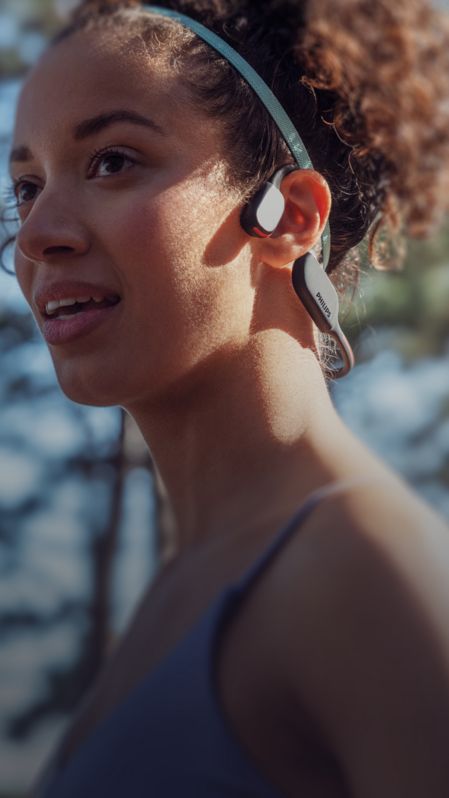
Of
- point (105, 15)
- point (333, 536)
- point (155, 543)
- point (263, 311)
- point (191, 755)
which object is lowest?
point (155, 543)

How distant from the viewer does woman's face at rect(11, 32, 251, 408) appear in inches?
57.2

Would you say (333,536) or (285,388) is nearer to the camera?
(333,536)

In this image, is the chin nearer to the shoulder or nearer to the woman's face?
the woman's face

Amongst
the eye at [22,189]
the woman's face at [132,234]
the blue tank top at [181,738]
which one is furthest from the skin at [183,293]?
the blue tank top at [181,738]

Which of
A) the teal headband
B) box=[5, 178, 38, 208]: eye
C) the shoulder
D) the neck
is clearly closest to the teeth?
the neck

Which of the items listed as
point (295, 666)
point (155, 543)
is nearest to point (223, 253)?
point (295, 666)

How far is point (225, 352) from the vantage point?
150 centimetres

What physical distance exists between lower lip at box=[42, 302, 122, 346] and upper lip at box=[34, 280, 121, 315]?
26mm

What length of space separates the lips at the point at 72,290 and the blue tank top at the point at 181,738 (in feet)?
1.75

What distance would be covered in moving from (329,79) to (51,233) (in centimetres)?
60

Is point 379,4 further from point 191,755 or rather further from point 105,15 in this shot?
point 191,755

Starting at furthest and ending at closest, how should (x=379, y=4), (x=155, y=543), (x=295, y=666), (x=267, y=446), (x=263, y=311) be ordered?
(x=155, y=543) → (x=379, y=4) → (x=263, y=311) → (x=267, y=446) → (x=295, y=666)

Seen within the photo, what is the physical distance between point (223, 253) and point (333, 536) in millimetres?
616

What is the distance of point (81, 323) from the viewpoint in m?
1.48
